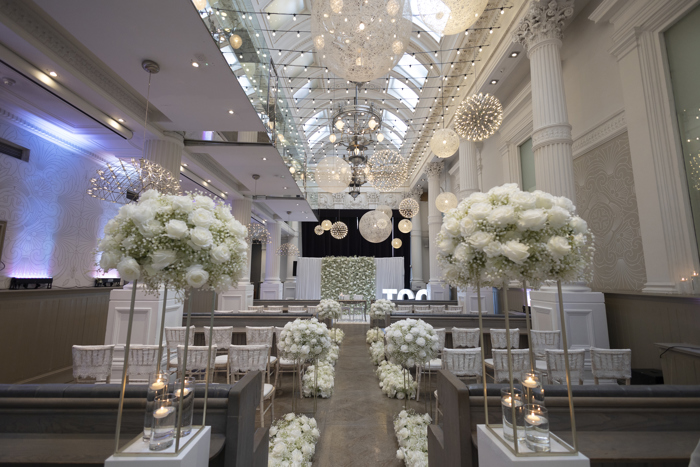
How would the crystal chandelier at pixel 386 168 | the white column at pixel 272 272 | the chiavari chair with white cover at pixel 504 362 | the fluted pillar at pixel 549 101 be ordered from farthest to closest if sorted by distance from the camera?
the white column at pixel 272 272, the crystal chandelier at pixel 386 168, the fluted pillar at pixel 549 101, the chiavari chair with white cover at pixel 504 362

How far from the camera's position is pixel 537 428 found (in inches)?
47.3

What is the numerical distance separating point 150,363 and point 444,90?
1037cm

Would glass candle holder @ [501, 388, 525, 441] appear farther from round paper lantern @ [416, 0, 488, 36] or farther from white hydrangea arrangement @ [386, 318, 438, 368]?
round paper lantern @ [416, 0, 488, 36]

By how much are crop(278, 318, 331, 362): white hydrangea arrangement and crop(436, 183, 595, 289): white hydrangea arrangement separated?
257 cm

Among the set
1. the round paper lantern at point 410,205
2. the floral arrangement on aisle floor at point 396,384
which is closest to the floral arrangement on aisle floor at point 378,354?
the floral arrangement on aisle floor at point 396,384

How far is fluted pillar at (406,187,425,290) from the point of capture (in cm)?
1700

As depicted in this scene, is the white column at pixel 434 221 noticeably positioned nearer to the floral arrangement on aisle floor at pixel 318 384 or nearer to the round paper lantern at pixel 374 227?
the round paper lantern at pixel 374 227

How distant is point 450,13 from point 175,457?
152 inches

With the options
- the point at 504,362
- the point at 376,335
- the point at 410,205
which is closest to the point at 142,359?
the point at 504,362

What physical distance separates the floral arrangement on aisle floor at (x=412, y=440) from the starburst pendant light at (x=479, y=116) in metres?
4.35

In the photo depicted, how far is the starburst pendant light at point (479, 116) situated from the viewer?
5.20 meters

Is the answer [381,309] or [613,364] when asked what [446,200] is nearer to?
[381,309]

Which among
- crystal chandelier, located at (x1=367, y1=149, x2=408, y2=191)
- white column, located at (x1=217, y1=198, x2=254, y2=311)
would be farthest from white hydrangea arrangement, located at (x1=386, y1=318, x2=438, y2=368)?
white column, located at (x1=217, y1=198, x2=254, y2=311)

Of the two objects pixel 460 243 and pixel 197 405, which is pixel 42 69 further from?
pixel 460 243
